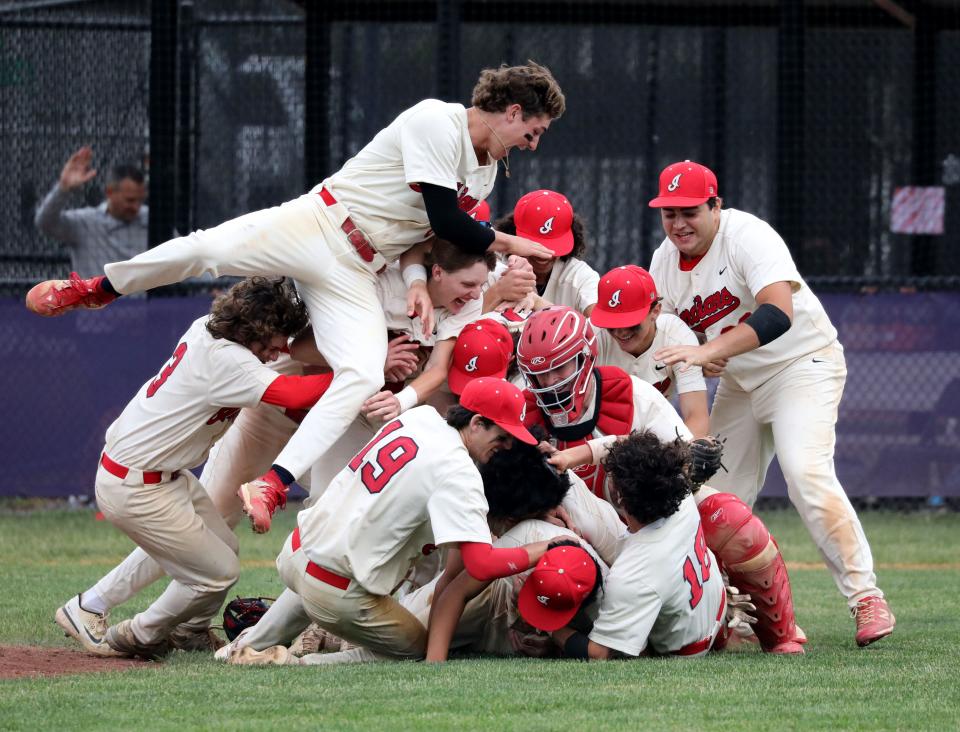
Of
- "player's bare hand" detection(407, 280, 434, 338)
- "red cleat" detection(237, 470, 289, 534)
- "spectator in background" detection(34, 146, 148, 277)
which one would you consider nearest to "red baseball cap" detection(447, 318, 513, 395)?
"player's bare hand" detection(407, 280, 434, 338)

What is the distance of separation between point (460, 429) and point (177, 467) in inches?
50.7

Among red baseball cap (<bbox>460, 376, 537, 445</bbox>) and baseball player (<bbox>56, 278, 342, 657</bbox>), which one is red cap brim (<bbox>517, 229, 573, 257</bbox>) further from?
red baseball cap (<bbox>460, 376, 537, 445</bbox>)

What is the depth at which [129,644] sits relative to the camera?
5.72 m

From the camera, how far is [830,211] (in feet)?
36.9

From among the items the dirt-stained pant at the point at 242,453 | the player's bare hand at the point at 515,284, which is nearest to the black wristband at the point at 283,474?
the dirt-stained pant at the point at 242,453

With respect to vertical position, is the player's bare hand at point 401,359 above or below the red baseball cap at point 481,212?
below

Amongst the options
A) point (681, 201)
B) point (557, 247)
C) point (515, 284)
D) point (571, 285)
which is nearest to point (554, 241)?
point (557, 247)

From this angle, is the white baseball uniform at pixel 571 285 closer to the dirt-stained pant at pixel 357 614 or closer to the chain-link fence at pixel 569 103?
the dirt-stained pant at pixel 357 614

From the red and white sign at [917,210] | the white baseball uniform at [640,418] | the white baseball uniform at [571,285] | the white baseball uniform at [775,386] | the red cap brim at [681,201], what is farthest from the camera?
the red and white sign at [917,210]

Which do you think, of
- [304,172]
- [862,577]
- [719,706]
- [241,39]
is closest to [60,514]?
[304,172]

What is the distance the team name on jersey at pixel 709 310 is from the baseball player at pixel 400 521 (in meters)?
1.63

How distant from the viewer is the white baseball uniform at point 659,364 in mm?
6023

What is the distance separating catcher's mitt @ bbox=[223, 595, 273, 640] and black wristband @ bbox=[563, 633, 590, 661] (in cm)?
142

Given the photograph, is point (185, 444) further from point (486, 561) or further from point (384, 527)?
point (486, 561)
